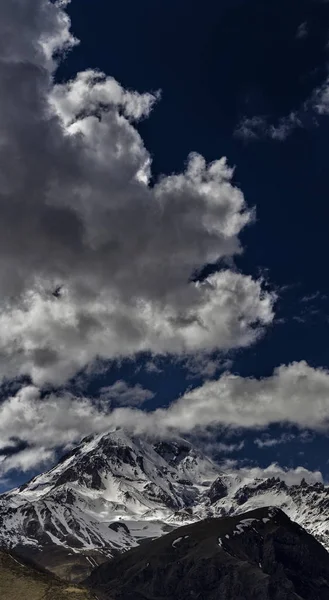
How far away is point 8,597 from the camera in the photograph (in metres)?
199

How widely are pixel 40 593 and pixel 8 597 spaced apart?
9527 mm

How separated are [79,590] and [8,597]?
69.5 ft

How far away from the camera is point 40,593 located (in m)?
198

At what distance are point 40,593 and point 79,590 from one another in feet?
38.3

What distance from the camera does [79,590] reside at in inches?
7667
